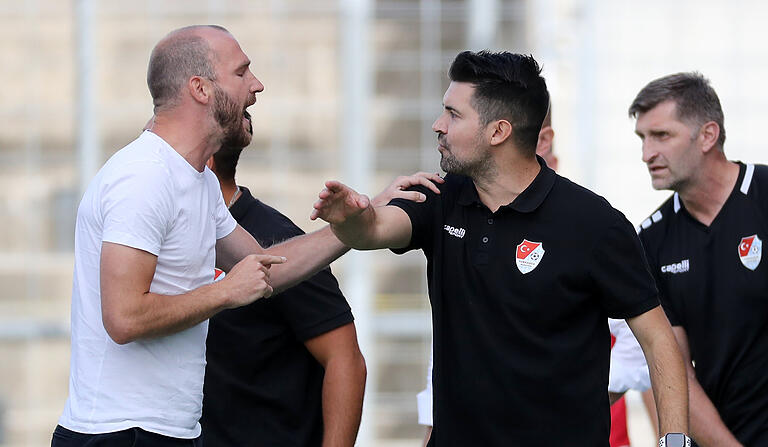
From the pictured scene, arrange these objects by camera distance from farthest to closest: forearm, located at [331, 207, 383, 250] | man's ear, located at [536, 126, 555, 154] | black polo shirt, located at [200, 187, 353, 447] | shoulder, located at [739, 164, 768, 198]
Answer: man's ear, located at [536, 126, 555, 154] < shoulder, located at [739, 164, 768, 198] < black polo shirt, located at [200, 187, 353, 447] < forearm, located at [331, 207, 383, 250]

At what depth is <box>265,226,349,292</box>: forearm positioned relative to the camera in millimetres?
3406

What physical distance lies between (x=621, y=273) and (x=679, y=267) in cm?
106

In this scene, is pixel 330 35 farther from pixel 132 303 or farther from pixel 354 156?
pixel 132 303

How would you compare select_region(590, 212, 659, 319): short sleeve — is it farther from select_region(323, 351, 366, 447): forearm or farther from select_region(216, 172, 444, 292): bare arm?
select_region(323, 351, 366, 447): forearm

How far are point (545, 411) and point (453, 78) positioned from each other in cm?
98

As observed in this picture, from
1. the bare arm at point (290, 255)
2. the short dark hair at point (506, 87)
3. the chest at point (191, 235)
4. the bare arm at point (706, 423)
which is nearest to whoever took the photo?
the chest at point (191, 235)

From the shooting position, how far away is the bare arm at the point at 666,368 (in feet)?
10.4

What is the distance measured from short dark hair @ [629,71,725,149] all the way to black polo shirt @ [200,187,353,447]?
1542 mm

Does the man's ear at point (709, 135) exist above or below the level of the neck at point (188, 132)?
above

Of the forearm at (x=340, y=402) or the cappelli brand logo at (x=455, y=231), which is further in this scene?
the forearm at (x=340, y=402)

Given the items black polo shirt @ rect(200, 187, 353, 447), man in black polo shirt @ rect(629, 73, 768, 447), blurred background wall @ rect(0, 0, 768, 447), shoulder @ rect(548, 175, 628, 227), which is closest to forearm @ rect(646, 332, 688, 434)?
shoulder @ rect(548, 175, 628, 227)

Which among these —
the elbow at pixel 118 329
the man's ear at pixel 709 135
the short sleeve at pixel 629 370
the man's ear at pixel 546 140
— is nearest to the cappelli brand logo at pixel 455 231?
the elbow at pixel 118 329

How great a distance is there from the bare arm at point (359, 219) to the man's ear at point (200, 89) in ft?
1.42

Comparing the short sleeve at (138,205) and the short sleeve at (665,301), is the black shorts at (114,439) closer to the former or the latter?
the short sleeve at (138,205)
